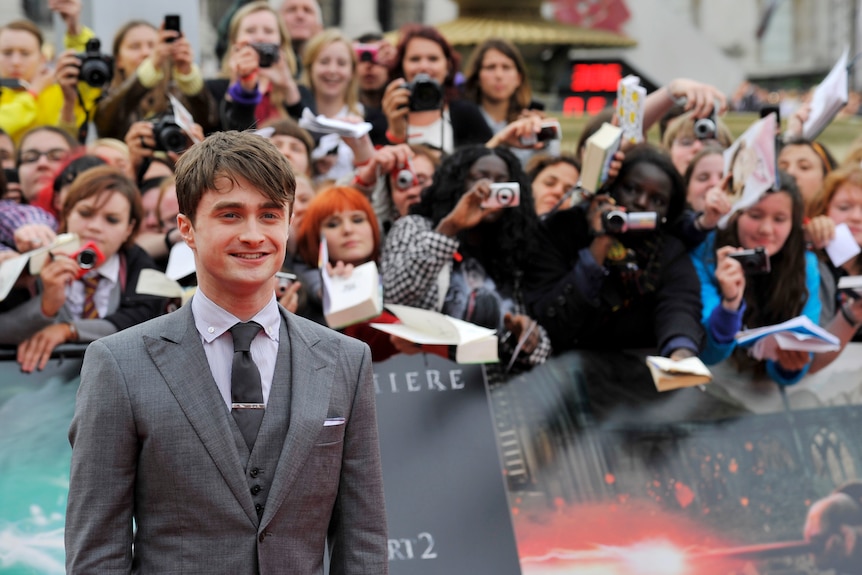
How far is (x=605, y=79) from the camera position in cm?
1261

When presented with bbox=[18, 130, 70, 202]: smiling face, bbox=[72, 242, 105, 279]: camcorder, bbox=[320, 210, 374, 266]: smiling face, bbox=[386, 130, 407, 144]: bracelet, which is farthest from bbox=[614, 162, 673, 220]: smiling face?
bbox=[18, 130, 70, 202]: smiling face

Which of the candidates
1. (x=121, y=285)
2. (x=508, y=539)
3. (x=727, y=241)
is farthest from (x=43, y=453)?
(x=727, y=241)

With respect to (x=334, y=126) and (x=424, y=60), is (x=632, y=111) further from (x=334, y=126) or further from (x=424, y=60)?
(x=424, y=60)

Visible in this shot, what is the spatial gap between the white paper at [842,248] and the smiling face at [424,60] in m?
1.94

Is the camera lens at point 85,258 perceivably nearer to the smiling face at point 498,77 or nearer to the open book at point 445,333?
the open book at point 445,333

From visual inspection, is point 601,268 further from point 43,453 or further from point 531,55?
point 531,55

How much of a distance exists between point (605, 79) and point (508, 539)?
29.5ft

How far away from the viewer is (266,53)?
5598 mm

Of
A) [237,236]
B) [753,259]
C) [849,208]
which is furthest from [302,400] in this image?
[849,208]

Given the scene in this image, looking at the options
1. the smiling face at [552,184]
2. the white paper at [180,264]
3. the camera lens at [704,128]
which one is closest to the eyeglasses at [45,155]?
the white paper at [180,264]

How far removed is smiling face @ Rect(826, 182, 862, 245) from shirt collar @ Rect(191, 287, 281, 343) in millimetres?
3402

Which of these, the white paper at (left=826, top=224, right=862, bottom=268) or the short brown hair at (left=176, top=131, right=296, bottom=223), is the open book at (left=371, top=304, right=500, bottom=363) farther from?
the short brown hair at (left=176, top=131, right=296, bottom=223)

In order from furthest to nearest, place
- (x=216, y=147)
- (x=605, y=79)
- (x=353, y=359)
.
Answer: (x=605, y=79)
(x=353, y=359)
(x=216, y=147)

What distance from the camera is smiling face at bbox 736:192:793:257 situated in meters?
4.94
